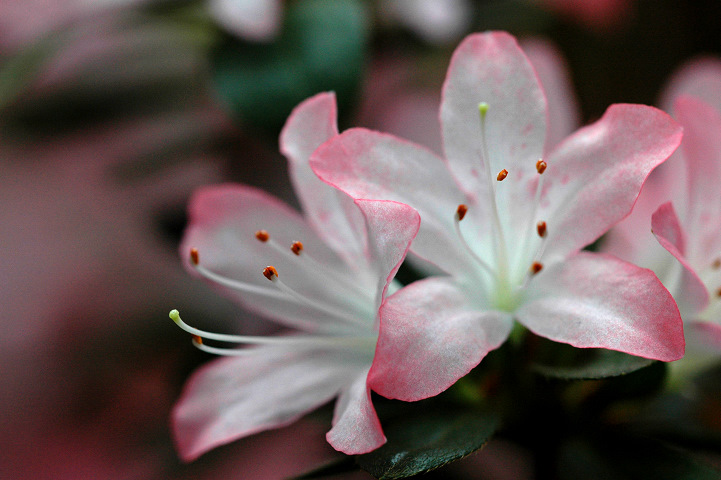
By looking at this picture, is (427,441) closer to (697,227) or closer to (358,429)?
(358,429)

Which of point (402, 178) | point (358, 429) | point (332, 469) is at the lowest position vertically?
point (332, 469)

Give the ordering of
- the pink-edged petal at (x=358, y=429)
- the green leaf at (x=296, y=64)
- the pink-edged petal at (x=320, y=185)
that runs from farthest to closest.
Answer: the green leaf at (x=296, y=64)
the pink-edged petal at (x=320, y=185)
the pink-edged petal at (x=358, y=429)

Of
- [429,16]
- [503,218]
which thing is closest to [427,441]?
[503,218]

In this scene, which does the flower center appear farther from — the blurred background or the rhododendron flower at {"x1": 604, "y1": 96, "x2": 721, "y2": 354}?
the blurred background

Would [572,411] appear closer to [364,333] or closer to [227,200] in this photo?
[364,333]

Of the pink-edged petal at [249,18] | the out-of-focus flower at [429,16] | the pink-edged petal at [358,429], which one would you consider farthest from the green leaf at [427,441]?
the out-of-focus flower at [429,16]

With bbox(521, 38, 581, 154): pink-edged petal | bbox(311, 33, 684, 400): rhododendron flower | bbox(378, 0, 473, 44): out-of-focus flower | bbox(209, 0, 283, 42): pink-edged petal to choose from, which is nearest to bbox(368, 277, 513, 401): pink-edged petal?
bbox(311, 33, 684, 400): rhododendron flower

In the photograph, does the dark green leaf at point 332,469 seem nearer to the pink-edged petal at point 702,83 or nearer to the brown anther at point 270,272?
the brown anther at point 270,272
